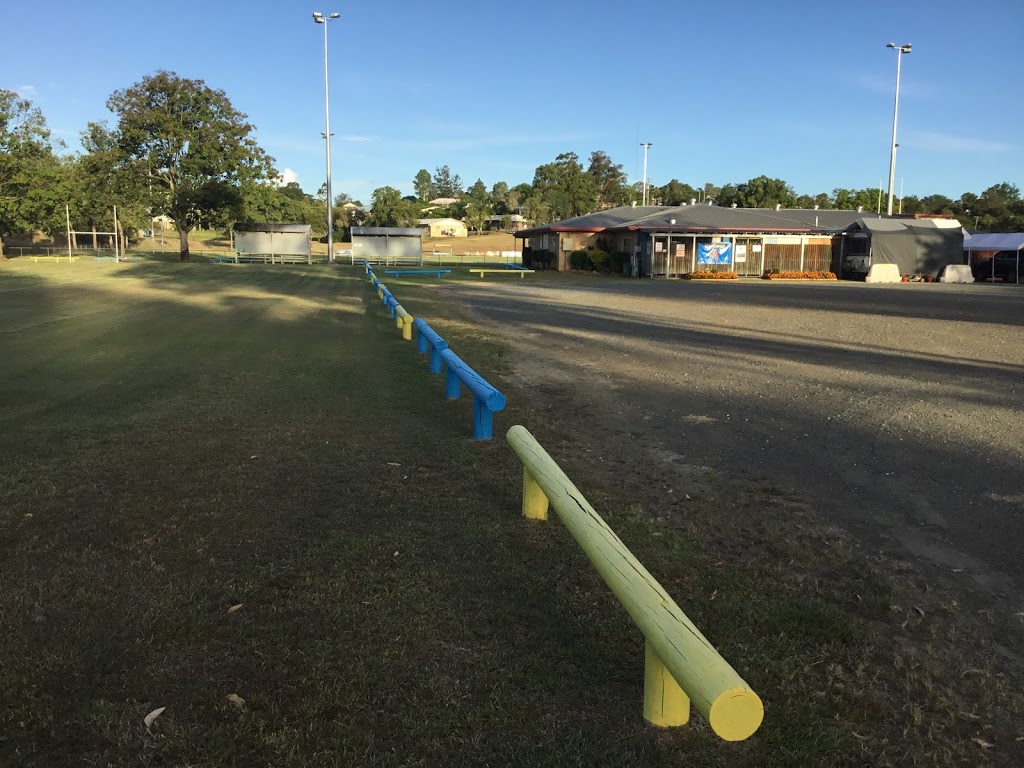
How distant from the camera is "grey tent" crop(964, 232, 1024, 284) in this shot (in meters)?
40.1

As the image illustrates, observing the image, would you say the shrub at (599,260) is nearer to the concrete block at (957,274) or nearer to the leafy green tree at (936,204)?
the concrete block at (957,274)

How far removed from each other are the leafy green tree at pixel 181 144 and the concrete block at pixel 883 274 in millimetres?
36619

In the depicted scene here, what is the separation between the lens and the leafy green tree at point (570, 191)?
8069cm

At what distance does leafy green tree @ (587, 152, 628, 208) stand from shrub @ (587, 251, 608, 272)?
2078 inches

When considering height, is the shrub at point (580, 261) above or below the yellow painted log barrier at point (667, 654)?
above

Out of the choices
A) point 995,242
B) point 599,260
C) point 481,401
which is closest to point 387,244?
point 599,260

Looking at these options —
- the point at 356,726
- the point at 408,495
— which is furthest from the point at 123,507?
the point at 356,726

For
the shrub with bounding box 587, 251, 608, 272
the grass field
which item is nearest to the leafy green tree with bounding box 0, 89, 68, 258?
the shrub with bounding box 587, 251, 608, 272

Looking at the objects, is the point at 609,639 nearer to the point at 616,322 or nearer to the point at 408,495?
the point at 408,495

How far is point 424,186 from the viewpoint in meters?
195

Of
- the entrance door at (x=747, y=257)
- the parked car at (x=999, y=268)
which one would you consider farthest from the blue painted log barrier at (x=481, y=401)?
the parked car at (x=999, y=268)

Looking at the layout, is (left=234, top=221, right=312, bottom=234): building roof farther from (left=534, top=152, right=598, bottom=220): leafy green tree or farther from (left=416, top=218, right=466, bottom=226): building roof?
(left=416, top=218, right=466, bottom=226): building roof

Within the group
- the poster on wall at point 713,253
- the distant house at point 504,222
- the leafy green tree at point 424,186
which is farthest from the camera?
the leafy green tree at point 424,186

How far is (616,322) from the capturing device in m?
17.1
